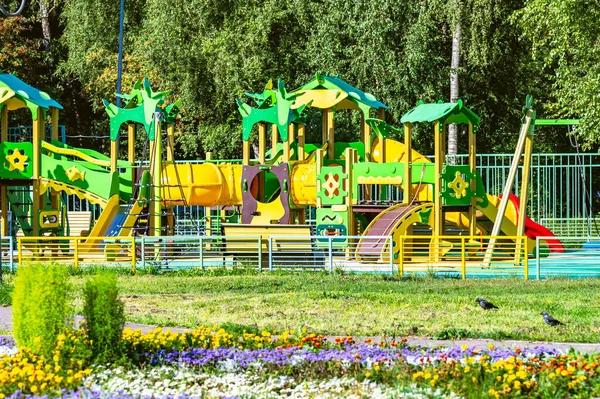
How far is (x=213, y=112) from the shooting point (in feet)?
137

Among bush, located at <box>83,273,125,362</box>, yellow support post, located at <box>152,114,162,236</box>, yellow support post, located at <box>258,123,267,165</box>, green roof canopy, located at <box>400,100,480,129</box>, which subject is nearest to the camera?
bush, located at <box>83,273,125,362</box>

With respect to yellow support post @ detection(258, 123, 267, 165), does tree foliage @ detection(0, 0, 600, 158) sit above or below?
above

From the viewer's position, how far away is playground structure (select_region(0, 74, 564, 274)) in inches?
1008

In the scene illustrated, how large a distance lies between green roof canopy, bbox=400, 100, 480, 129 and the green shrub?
53.8 feet

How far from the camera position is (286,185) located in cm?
2817

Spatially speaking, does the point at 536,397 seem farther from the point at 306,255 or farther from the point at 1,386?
the point at 306,255

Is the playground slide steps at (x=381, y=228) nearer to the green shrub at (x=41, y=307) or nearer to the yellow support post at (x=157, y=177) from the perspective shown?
the yellow support post at (x=157, y=177)

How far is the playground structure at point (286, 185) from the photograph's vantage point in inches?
1008

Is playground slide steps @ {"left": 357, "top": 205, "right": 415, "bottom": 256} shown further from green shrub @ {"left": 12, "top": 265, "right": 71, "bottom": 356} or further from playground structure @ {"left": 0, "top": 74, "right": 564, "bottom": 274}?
green shrub @ {"left": 12, "top": 265, "right": 71, "bottom": 356}

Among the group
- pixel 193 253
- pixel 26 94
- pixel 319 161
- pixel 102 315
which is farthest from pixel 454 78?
pixel 102 315

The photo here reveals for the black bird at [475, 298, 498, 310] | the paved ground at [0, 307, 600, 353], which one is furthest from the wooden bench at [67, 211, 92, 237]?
the paved ground at [0, 307, 600, 353]

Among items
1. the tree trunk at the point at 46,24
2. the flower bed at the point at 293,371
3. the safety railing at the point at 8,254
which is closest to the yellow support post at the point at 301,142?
the safety railing at the point at 8,254

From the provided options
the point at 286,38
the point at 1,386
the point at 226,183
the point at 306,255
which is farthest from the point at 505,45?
the point at 1,386

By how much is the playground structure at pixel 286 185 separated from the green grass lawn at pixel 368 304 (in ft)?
11.8
